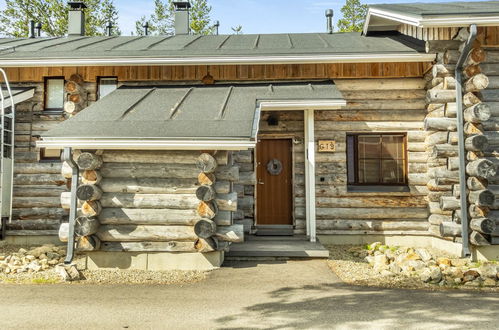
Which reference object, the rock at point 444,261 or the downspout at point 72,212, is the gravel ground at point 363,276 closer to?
the rock at point 444,261

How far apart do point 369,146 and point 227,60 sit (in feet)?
13.1

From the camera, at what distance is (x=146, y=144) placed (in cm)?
616

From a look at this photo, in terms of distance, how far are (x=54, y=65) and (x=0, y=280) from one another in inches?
199

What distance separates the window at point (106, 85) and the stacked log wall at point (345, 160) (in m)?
4.00

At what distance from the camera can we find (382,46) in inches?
357

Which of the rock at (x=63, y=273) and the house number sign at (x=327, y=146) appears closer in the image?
the rock at (x=63, y=273)

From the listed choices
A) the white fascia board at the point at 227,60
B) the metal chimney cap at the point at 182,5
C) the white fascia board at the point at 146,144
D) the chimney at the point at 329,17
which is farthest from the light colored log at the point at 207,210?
the metal chimney cap at the point at 182,5

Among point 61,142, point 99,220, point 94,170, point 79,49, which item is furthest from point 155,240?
point 79,49

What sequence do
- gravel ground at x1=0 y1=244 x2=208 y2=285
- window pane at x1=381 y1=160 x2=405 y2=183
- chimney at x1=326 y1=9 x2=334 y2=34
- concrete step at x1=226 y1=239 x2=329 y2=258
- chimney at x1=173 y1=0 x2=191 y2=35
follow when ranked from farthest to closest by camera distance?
chimney at x1=173 y1=0 x2=191 y2=35
chimney at x1=326 y1=9 x2=334 y2=34
window pane at x1=381 y1=160 x2=405 y2=183
concrete step at x1=226 y1=239 x2=329 y2=258
gravel ground at x1=0 y1=244 x2=208 y2=285

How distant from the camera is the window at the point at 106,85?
9320 mm

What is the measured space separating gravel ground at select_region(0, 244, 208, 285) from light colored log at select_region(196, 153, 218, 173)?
1806mm

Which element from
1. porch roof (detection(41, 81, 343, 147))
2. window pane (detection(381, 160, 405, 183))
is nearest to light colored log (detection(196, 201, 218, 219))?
porch roof (detection(41, 81, 343, 147))

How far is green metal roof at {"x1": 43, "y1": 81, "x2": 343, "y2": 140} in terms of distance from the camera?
6.29 m

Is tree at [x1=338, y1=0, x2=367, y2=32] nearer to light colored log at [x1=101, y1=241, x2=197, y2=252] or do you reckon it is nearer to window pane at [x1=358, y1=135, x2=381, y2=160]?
window pane at [x1=358, y1=135, x2=381, y2=160]
